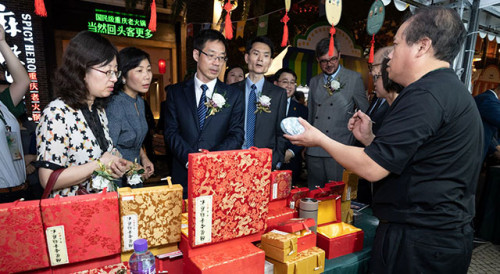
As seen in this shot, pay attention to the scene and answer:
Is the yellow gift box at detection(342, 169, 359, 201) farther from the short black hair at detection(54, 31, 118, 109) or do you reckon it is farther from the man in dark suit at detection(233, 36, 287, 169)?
the short black hair at detection(54, 31, 118, 109)

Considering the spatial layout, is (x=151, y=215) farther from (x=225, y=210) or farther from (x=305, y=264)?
(x=305, y=264)

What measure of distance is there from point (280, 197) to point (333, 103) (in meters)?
1.57

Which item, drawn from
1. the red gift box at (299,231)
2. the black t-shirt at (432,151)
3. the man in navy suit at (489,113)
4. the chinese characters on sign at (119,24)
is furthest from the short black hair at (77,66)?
the chinese characters on sign at (119,24)

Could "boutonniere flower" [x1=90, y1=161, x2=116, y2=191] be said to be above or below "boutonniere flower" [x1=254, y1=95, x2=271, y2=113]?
below

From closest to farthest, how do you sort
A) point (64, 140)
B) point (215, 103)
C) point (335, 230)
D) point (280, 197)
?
point (64, 140)
point (335, 230)
point (280, 197)
point (215, 103)

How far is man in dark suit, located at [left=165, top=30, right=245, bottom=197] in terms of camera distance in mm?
2107

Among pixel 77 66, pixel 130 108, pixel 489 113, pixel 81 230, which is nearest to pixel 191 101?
pixel 130 108

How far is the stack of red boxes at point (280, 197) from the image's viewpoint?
61.1 inches

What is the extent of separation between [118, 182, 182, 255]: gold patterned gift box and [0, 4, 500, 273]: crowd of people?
25 centimetres

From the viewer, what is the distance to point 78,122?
1.48 meters

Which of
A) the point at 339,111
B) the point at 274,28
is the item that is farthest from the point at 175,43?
the point at 339,111

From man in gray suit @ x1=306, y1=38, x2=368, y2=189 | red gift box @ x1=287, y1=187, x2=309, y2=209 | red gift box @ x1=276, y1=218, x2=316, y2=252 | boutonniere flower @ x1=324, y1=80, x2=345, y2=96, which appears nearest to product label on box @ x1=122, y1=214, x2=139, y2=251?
red gift box @ x1=276, y1=218, x2=316, y2=252

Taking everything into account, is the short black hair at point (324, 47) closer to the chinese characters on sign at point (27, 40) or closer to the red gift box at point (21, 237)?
the red gift box at point (21, 237)

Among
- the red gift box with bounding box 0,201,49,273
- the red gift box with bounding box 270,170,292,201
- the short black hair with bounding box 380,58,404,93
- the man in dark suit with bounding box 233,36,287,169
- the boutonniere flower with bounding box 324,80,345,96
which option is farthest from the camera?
the boutonniere flower with bounding box 324,80,345,96
